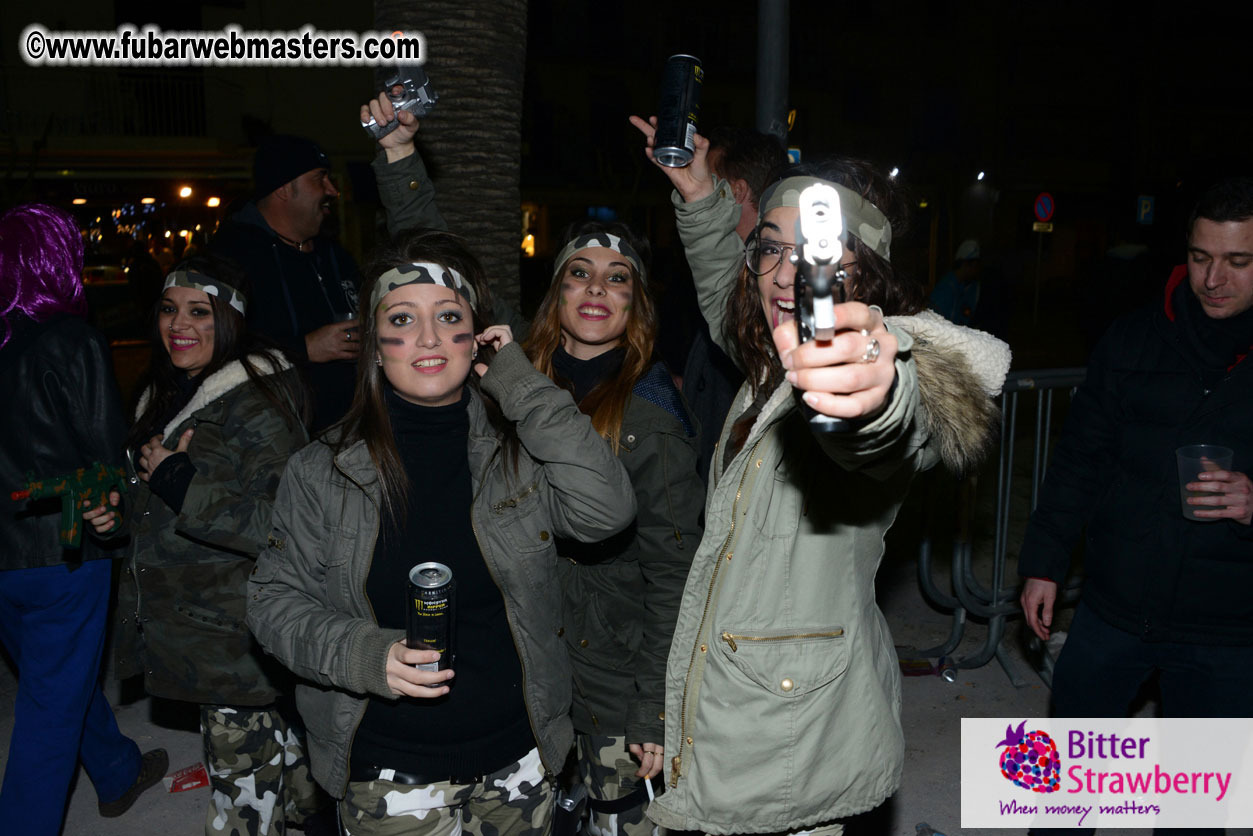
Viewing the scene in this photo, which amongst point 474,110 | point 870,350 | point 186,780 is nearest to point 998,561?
point 474,110

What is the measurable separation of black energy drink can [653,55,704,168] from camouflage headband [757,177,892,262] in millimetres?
761

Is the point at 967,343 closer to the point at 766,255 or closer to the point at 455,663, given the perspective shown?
the point at 766,255

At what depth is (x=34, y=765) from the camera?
3.48 m

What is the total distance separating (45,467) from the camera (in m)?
3.49

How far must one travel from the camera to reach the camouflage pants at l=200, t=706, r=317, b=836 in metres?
3.31

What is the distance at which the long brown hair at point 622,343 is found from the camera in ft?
9.71

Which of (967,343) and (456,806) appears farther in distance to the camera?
(456,806)

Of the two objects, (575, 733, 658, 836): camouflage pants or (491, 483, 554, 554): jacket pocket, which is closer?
(491, 483, 554, 554): jacket pocket

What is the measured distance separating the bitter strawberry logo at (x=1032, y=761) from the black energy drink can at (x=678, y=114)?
2.80m

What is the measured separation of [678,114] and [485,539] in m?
1.51

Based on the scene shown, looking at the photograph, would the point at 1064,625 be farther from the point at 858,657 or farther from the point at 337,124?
the point at 337,124

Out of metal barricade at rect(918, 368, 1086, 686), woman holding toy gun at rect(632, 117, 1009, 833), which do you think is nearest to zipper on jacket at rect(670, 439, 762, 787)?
woman holding toy gun at rect(632, 117, 1009, 833)

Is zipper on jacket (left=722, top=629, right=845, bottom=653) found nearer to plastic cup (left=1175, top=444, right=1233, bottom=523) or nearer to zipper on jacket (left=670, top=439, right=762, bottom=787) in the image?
zipper on jacket (left=670, top=439, right=762, bottom=787)

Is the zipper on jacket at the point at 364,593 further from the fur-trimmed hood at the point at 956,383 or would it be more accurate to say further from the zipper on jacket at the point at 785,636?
the fur-trimmed hood at the point at 956,383
